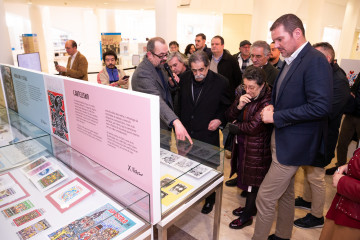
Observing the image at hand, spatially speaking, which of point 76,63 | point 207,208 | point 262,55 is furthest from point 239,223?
point 76,63

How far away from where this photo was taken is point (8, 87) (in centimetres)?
271

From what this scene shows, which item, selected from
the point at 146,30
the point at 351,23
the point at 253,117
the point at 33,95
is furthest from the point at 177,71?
the point at 146,30

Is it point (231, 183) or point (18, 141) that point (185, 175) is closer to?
point (18, 141)

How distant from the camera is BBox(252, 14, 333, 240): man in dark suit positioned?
160 centimetres

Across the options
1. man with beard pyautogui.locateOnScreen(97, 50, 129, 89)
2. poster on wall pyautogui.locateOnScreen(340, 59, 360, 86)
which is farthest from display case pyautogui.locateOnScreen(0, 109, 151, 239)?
poster on wall pyautogui.locateOnScreen(340, 59, 360, 86)

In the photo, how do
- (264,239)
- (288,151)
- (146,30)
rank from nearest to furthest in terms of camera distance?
(288,151) → (264,239) → (146,30)

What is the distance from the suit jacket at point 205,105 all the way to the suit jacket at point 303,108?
684mm

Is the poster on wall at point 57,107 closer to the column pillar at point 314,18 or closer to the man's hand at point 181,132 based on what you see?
the man's hand at point 181,132

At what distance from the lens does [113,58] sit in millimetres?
4215

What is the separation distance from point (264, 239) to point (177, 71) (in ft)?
6.53

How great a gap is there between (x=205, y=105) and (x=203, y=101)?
0.04 metres

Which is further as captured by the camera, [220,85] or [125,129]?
[220,85]

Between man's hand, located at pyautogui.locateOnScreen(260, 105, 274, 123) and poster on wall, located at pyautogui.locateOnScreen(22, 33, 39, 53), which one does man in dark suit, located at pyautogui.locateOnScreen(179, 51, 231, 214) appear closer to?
man's hand, located at pyautogui.locateOnScreen(260, 105, 274, 123)

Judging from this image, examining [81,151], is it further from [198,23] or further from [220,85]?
[198,23]
